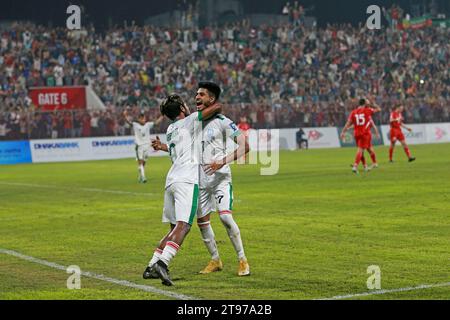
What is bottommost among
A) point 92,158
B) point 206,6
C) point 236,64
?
point 92,158

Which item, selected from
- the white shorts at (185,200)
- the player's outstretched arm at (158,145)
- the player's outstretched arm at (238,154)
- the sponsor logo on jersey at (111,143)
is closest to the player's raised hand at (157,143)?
the player's outstretched arm at (158,145)

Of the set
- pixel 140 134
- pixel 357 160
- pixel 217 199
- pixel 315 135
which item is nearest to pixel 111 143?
pixel 315 135

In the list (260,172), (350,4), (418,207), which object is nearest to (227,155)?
(418,207)

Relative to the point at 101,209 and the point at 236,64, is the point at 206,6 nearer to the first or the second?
the point at 236,64

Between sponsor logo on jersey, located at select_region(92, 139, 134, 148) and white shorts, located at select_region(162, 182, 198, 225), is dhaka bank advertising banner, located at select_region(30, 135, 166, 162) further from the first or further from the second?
white shorts, located at select_region(162, 182, 198, 225)

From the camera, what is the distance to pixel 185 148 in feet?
32.6

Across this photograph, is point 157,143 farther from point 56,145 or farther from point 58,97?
point 58,97

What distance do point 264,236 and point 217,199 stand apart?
3372mm

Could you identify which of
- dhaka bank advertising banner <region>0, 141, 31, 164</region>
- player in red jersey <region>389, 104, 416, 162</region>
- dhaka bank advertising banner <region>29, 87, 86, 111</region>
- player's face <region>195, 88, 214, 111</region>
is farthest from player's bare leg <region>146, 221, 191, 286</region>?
dhaka bank advertising banner <region>29, 87, 86, 111</region>

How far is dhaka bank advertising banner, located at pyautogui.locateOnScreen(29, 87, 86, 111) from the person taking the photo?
4750 centimetres

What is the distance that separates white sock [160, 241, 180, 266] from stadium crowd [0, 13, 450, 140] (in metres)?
34.1

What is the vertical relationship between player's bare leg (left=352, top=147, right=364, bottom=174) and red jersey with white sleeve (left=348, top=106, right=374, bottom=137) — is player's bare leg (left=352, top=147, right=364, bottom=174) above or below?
below

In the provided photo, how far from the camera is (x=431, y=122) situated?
2071 inches
